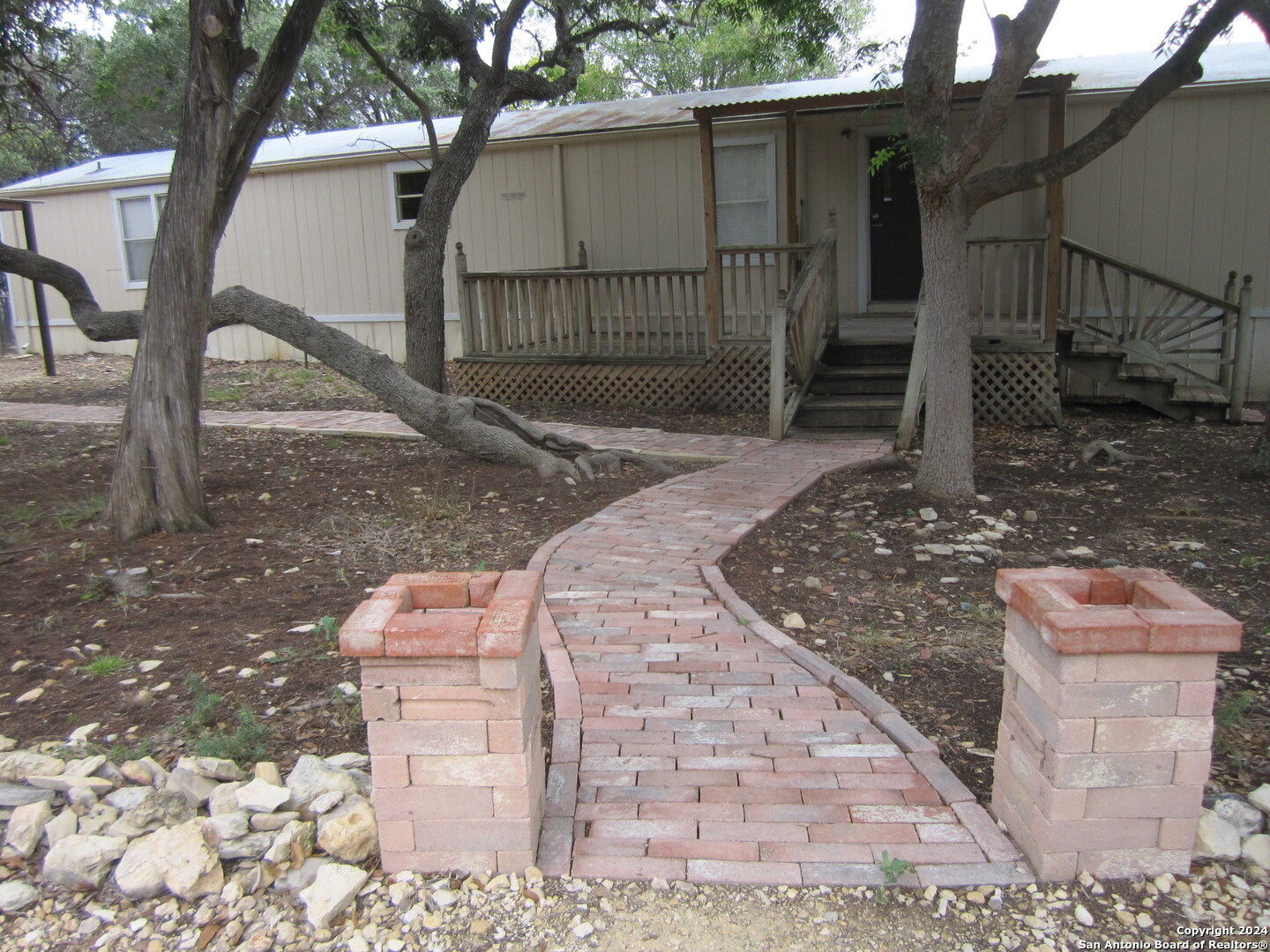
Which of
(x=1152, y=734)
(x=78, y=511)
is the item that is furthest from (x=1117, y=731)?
(x=78, y=511)

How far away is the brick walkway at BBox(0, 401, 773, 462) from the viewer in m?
8.59

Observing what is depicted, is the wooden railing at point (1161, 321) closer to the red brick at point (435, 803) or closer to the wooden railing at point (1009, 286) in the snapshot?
the wooden railing at point (1009, 286)

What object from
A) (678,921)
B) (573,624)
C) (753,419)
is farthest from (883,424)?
(678,921)

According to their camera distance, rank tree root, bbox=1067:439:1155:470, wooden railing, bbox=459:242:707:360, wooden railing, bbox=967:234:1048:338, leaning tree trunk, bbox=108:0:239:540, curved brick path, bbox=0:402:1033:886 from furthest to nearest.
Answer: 1. wooden railing, bbox=459:242:707:360
2. wooden railing, bbox=967:234:1048:338
3. tree root, bbox=1067:439:1155:470
4. leaning tree trunk, bbox=108:0:239:540
5. curved brick path, bbox=0:402:1033:886

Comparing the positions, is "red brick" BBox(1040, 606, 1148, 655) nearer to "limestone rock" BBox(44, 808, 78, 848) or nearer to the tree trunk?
"limestone rock" BBox(44, 808, 78, 848)

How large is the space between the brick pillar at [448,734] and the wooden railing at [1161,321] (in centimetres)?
819

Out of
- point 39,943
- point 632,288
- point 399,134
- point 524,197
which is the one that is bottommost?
point 39,943

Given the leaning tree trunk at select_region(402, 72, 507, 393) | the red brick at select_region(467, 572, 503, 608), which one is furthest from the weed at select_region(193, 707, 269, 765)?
the leaning tree trunk at select_region(402, 72, 507, 393)

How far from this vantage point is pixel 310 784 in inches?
116

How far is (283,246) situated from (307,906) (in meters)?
14.7

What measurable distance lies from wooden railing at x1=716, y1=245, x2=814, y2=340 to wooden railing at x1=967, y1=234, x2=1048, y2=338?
1.74 metres

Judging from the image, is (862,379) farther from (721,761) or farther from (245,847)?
(245,847)

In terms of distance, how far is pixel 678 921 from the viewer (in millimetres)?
2490

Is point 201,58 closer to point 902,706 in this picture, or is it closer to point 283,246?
point 902,706
